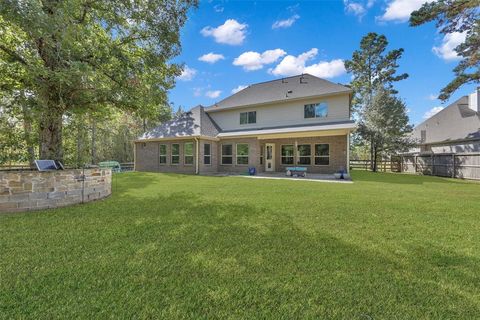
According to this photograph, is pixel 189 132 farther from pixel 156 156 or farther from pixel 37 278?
pixel 37 278

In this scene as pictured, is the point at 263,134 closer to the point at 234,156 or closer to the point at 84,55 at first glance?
the point at 234,156

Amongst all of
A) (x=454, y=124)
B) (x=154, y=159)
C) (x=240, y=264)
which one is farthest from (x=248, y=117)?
(x=454, y=124)

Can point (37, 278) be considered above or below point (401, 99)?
below

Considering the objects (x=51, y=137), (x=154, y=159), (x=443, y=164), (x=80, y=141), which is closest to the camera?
(x=51, y=137)

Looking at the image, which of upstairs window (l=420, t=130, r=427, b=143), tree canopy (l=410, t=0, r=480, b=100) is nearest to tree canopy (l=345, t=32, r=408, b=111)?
upstairs window (l=420, t=130, r=427, b=143)

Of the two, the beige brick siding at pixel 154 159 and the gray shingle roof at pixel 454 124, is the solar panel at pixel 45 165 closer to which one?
the beige brick siding at pixel 154 159

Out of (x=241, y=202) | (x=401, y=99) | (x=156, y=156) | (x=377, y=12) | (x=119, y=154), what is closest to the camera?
(x=241, y=202)

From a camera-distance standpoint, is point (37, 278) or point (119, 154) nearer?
point (37, 278)

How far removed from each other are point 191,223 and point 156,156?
572 inches

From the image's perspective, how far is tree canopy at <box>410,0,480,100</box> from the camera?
10363mm

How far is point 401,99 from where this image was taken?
20109 millimetres

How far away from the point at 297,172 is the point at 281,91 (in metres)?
7.08

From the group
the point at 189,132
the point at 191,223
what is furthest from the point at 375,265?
the point at 189,132

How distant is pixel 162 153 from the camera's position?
57.9 feet
